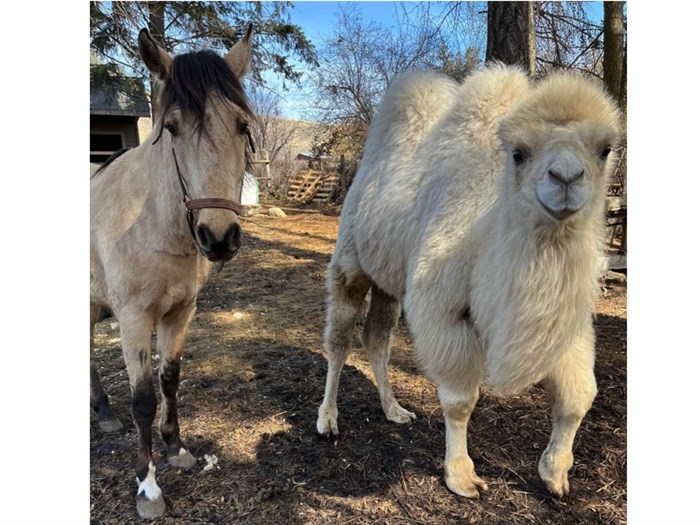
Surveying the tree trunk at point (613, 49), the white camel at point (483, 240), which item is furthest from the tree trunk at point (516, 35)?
the tree trunk at point (613, 49)

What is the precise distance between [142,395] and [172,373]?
0.32 metres

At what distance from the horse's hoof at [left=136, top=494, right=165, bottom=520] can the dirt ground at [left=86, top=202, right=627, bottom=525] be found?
0.15 ft

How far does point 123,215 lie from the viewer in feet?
8.23

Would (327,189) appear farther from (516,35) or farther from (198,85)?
(198,85)

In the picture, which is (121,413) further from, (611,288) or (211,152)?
(611,288)

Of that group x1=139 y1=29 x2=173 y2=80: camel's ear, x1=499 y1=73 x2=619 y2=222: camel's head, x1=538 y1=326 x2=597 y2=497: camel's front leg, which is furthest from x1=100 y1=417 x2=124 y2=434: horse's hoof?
x1=499 y1=73 x2=619 y2=222: camel's head

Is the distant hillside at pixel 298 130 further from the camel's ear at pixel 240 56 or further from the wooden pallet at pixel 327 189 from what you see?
the camel's ear at pixel 240 56

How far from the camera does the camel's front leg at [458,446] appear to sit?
2.35 meters

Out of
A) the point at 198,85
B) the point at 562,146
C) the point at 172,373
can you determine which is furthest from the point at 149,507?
the point at 562,146

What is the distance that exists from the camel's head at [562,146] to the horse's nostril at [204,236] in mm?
1247

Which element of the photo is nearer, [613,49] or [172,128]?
[172,128]

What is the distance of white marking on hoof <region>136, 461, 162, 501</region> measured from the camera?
2.43 meters

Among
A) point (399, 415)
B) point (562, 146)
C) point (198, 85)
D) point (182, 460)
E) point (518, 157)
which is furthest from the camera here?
point (399, 415)

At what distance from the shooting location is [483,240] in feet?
6.87
